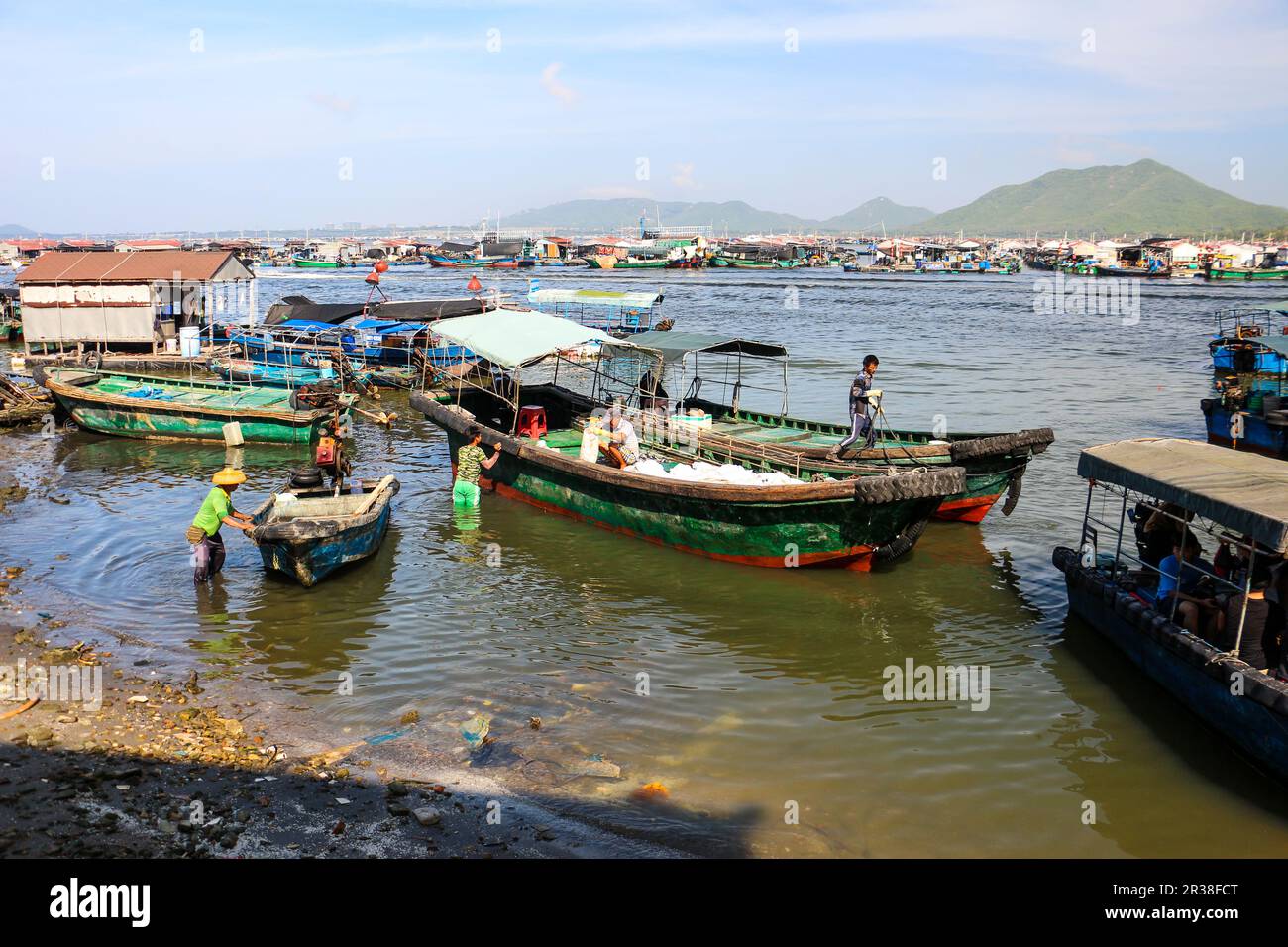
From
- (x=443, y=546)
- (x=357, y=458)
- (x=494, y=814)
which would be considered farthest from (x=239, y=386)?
(x=494, y=814)

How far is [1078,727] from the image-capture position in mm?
8906

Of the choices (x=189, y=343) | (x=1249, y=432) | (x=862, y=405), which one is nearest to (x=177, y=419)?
(x=189, y=343)

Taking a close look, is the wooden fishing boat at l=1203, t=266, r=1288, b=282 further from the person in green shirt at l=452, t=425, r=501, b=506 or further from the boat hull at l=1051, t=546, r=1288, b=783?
the boat hull at l=1051, t=546, r=1288, b=783

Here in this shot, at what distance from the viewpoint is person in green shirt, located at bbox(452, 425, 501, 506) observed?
605 inches

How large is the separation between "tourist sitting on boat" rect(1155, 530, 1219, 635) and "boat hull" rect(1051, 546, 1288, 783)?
0.51 feet

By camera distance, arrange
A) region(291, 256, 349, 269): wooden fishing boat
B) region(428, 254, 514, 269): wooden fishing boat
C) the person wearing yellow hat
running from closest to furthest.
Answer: the person wearing yellow hat, region(428, 254, 514, 269): wooden fishing boat, region(291, 256, 349, 269): wooden fishing boat

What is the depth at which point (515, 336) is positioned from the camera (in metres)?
15.9

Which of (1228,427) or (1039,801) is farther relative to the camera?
(1228,427)

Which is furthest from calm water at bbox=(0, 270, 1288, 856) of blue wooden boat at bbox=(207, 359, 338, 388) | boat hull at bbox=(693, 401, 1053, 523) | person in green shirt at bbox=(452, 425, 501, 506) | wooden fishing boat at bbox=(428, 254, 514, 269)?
wooden fishing boat at bbox=(428, 254, 514, 269)

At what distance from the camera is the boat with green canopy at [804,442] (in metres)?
13.8

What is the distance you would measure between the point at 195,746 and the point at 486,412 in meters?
11.6

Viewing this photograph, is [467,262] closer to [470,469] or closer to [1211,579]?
[470,469]

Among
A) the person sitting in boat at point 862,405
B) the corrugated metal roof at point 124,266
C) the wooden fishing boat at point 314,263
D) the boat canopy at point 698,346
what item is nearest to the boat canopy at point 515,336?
the boat canopy at point 698,346
